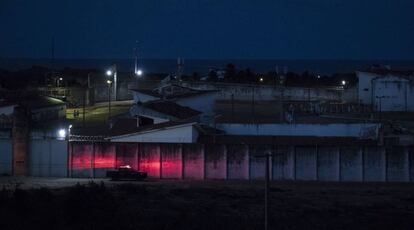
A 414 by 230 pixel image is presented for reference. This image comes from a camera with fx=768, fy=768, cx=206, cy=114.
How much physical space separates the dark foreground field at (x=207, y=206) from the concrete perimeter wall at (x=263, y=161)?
1.67 ft

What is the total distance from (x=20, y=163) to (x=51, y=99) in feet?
64.4

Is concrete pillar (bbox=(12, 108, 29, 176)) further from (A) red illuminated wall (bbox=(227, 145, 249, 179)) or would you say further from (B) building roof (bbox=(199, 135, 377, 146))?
(A) red illuminated wall (bbox=(227, 145, 249, 179))

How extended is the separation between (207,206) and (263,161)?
6.01 m

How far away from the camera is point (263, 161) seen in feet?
87.8

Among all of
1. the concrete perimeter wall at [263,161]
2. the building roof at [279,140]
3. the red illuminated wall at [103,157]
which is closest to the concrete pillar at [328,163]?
the concrete perimeter wall at [263,161]

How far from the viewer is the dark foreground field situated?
53.9ft

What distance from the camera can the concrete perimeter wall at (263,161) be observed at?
2661 centimetres

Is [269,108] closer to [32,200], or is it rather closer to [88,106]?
[88,106]

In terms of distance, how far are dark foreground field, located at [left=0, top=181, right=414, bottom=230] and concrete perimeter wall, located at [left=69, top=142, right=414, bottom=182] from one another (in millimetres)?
509

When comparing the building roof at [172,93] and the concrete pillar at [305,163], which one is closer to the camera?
the concrete pillar at [305,163]

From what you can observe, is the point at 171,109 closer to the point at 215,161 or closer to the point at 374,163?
the point at 215,161

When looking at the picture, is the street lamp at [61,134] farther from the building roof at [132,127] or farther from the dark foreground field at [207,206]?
the dark foreground field at [207,206]

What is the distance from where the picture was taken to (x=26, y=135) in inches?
1096

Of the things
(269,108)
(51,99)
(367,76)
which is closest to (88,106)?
(51,99)
